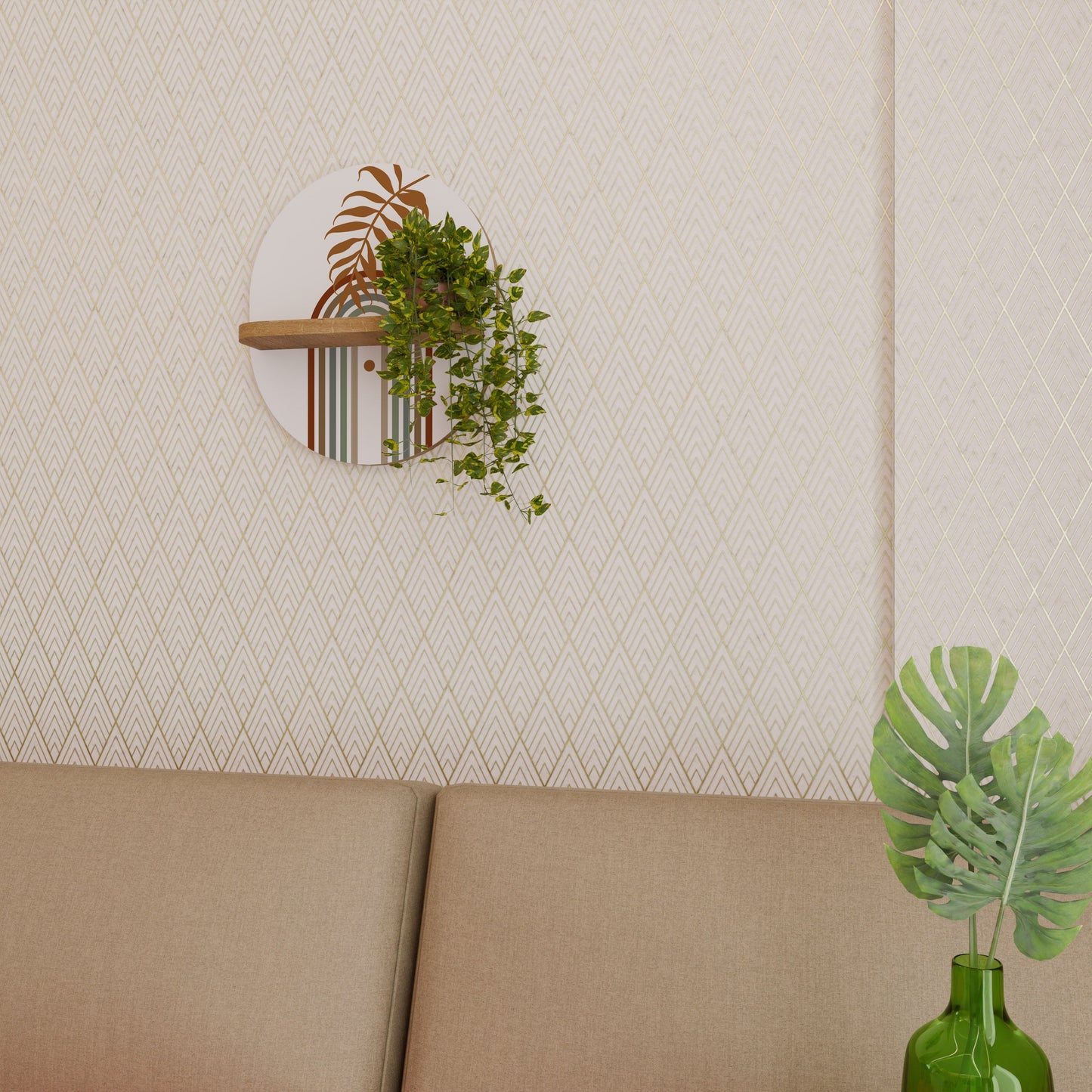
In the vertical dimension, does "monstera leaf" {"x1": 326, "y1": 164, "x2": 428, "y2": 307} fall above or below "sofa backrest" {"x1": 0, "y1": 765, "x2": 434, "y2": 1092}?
above

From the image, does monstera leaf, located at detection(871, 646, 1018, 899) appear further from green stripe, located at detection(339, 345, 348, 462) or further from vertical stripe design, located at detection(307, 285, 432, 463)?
green stripe, located at detection(339, 345, 348, 462)

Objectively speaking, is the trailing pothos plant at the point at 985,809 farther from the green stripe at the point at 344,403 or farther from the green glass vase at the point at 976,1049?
the green stripe at the point at 344,403

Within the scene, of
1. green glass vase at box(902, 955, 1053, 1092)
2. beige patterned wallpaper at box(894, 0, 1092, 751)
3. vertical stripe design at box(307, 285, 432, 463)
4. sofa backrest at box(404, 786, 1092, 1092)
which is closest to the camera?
green glass vase at box(902, 955, 1053, 1092)

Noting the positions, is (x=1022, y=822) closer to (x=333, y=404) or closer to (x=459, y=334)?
(x=459, y=334)

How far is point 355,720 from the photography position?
156cm

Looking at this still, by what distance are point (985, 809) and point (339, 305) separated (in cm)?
118

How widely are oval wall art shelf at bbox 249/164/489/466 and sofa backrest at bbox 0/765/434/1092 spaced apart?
560 millimetres

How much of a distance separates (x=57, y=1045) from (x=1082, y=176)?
6.01 ft

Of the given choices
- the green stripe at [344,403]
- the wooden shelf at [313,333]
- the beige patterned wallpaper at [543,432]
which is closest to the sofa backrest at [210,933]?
the beige patterned wallpaper at [543,432]

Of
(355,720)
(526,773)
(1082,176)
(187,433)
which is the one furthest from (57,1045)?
(1082,176)

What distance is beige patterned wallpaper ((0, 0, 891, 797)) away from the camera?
56.9 inches


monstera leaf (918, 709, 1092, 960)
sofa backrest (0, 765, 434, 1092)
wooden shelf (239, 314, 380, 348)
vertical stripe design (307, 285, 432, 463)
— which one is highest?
wooden shelf (239, 314, 380, 348)

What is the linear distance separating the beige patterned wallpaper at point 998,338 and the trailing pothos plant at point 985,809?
478 mm

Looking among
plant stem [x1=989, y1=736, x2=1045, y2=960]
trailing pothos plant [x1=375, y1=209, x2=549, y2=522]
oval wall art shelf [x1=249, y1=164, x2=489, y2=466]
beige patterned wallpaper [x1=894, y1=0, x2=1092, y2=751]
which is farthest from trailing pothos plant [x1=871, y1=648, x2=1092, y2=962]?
oval wall art shelf [x1=249, y1=164, x2=489, y2=466]
